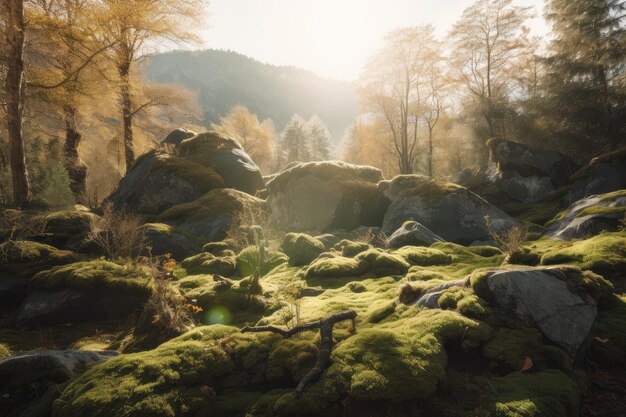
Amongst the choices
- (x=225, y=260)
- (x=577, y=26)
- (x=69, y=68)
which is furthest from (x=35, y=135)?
(x=577, y=26)

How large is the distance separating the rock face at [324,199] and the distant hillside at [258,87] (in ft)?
406

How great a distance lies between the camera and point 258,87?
165625mm

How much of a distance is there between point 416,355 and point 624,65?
25.3 m

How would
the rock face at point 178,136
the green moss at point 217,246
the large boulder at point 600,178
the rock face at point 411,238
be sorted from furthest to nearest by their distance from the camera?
1. the rock face at point 178,136
2. the large boulder at point 600,178
3. the green moss at point 217,246
4. the rock face at point 411,238

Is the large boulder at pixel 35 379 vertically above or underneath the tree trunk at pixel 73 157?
underneath

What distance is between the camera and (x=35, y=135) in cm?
2402

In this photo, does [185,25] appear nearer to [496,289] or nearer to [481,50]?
[496,289]

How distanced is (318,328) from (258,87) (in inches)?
6887

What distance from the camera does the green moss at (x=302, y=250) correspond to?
11.8m

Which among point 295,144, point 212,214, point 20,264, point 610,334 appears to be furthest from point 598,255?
point 295,144

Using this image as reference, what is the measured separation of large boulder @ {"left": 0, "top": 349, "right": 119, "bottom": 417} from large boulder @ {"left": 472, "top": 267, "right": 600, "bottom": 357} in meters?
5.76

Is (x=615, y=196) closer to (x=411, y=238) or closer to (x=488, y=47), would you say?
(x=411, y=238)

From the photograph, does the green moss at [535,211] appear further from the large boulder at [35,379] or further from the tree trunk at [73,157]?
the tree trunk at [73,157]

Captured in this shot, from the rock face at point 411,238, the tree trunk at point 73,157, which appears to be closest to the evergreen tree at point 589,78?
the rock face at point 411,238
